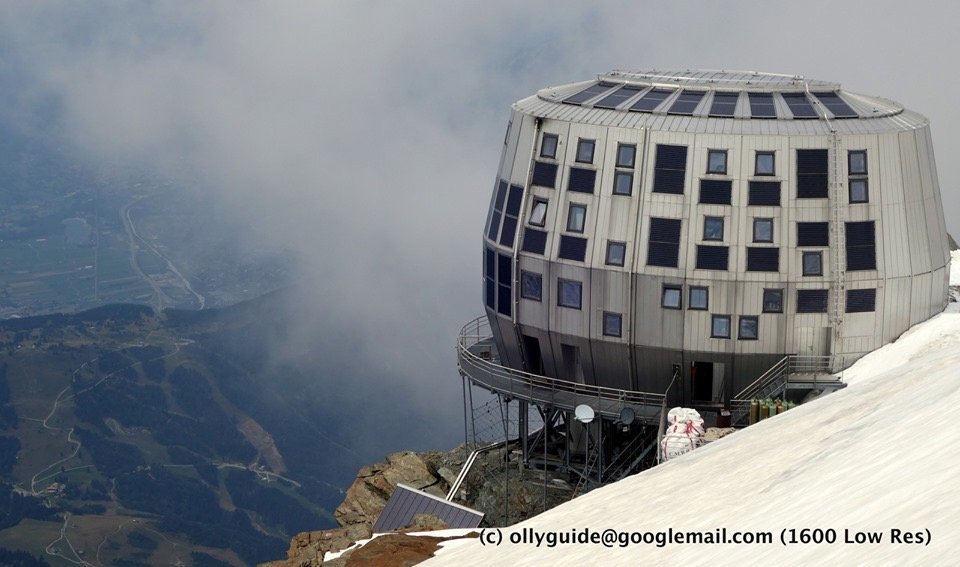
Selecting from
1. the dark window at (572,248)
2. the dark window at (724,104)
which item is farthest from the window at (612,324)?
the dark window at (724,104)

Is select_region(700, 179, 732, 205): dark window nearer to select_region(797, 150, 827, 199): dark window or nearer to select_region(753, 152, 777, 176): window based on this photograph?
select_region(753, 152, 777, 176): window

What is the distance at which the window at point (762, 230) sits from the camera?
2709 inches

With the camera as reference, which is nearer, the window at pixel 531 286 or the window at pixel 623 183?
the window at pixel 623 183

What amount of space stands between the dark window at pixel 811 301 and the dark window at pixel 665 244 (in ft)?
16.3

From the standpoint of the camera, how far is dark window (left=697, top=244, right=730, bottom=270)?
68.8 m

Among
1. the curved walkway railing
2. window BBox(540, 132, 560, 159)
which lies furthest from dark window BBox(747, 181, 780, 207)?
the curved walkway railing

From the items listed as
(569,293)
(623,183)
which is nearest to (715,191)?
(623,183)

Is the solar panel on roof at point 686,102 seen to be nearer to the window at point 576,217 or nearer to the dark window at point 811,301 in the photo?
the window at point 576,217

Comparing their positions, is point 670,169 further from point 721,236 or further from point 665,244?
point 721,236

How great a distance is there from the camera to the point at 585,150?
71.2 meters

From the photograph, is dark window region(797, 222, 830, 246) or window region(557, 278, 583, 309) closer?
dark window region(797, 222, 830, 246)

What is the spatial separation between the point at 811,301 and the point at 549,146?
12.1m

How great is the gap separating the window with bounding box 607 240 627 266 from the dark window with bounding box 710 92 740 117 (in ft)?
20.6

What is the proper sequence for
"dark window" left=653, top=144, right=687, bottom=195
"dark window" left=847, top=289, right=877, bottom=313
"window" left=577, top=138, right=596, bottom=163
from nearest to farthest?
"dark window" left=653, top=144, right=687, bottom=195 < "dark window" left=847, top=289, right=877, bottom=313 < "window" left=577, top=138, right=596, bottom=163
